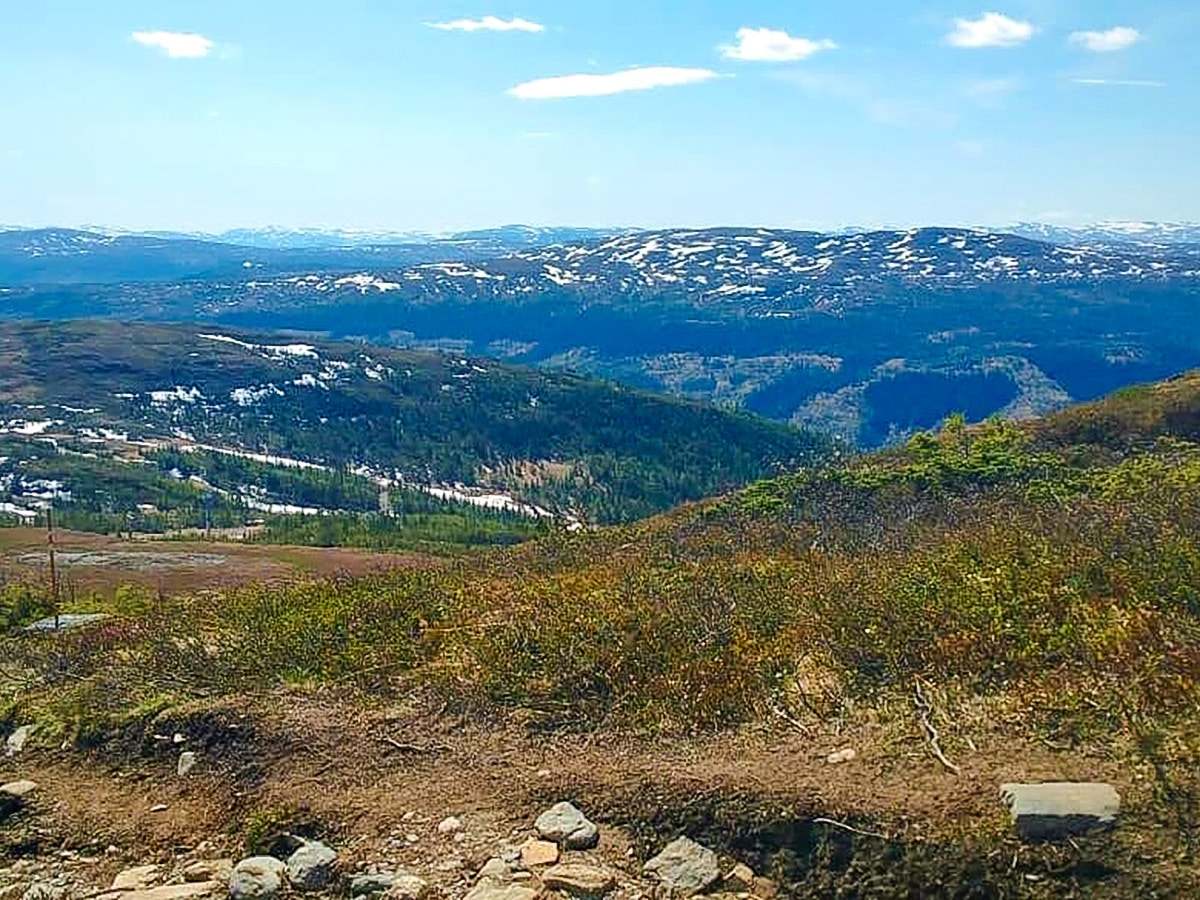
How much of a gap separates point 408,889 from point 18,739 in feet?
20.9

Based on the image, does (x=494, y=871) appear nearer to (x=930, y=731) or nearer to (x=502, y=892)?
(x=502, y=892)

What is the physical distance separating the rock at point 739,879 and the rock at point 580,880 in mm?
885

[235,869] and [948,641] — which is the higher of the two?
[948,641]

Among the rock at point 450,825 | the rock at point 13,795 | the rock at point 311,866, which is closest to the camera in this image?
the rock at point 311,866

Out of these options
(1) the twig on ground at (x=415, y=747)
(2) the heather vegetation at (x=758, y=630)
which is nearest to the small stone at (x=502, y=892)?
(1) the twig on ground at (x=415, y=747)

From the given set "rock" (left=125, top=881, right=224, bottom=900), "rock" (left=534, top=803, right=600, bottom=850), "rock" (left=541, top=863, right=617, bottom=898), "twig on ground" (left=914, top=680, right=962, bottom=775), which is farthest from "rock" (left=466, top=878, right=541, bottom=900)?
"twig on ground" (left=914, top=680, right=962, bottom=775)

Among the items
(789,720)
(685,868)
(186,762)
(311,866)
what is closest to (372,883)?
→ (311,866)

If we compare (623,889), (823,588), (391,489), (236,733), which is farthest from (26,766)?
(391,489)

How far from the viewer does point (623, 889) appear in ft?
26.8

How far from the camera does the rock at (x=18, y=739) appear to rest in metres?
11.9

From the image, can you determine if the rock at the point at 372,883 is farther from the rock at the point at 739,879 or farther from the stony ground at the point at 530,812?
the rock at the point at 739,879

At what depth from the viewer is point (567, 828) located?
8914 mm

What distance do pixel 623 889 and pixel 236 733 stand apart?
17.2 ft

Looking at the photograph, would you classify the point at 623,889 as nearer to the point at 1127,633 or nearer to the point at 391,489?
the point at 1127,633
